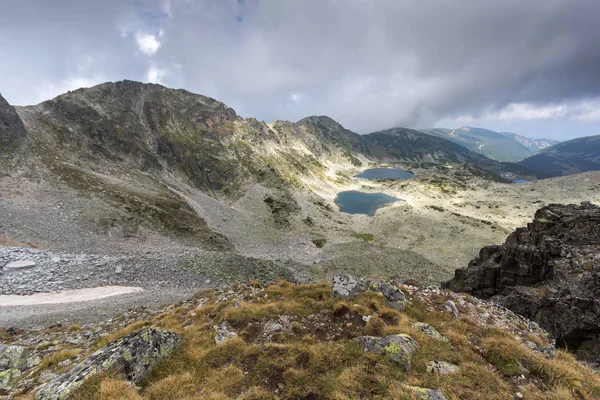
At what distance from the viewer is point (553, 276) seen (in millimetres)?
22812

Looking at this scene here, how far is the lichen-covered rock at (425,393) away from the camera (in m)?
8.09

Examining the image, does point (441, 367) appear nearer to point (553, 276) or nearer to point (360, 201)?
point (553, 276)

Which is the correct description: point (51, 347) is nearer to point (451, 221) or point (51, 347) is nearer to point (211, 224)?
point (211, 224)

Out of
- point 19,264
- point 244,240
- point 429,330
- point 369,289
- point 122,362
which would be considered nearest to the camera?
point 122,362

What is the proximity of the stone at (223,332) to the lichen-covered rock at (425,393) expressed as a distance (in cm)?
838

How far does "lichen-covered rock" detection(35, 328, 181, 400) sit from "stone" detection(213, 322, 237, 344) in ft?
6.93

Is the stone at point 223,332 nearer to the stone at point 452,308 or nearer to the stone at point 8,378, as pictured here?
the stone at point 8,378

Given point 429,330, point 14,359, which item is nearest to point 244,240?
point 14,359

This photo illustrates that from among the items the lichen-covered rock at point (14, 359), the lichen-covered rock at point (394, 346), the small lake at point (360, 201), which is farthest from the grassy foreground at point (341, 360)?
the small lake at point (360, 201)

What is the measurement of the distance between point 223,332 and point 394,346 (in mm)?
8588

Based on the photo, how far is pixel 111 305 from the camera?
23391 millimetres

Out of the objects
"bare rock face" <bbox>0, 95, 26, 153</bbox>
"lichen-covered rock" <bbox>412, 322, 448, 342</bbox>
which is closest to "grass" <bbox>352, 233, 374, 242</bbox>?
"lichen-covered rock" <bbox>412, 322, 448, 342</bbox>

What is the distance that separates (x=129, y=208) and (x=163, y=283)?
26.0 metres

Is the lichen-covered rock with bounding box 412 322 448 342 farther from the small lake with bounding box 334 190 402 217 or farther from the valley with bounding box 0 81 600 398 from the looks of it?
Answer: the small lake with bounding box 334 190 402 217
